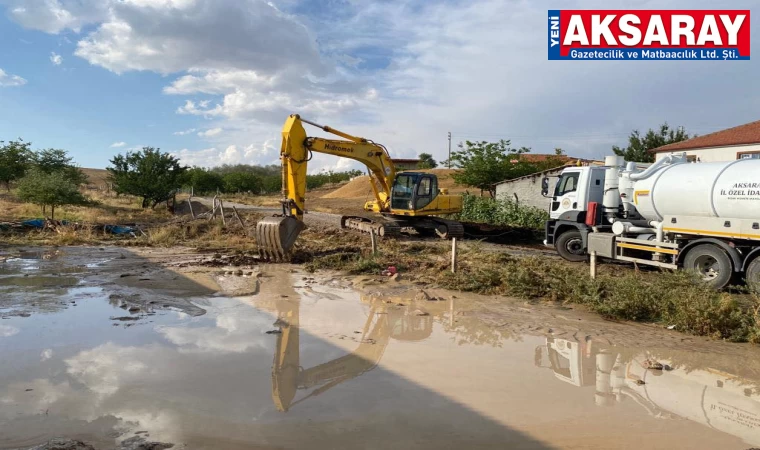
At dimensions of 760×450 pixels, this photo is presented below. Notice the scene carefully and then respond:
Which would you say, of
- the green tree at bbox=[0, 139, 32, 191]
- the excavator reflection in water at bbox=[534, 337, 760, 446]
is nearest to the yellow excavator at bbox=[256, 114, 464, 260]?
the excavator reflection in water at bbox=[534, 337, 760, 446]

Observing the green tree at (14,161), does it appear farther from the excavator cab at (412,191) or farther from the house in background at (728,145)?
the house in background at (728,145)

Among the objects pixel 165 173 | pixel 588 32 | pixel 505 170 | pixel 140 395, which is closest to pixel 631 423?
pixel 140 395

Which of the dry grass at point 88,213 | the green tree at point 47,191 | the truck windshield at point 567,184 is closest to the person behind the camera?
the truck windshield at point 567,184

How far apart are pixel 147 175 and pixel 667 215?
91.8 feet

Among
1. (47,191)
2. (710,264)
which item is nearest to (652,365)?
(710,264)

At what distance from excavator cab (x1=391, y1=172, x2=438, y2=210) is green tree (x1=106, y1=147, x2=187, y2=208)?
59.9 ft

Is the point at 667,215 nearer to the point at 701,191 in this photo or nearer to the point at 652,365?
the point at 701,191

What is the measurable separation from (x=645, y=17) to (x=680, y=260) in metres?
8.44

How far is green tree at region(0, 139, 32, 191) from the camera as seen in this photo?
33344 mm

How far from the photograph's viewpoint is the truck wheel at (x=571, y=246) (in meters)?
14.0

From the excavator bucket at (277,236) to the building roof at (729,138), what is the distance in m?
23.2

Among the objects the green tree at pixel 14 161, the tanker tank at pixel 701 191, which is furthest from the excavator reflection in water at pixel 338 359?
the green tree at pixel 14 161

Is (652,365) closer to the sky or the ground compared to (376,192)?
closer to the ground

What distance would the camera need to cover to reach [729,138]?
26.1 m
